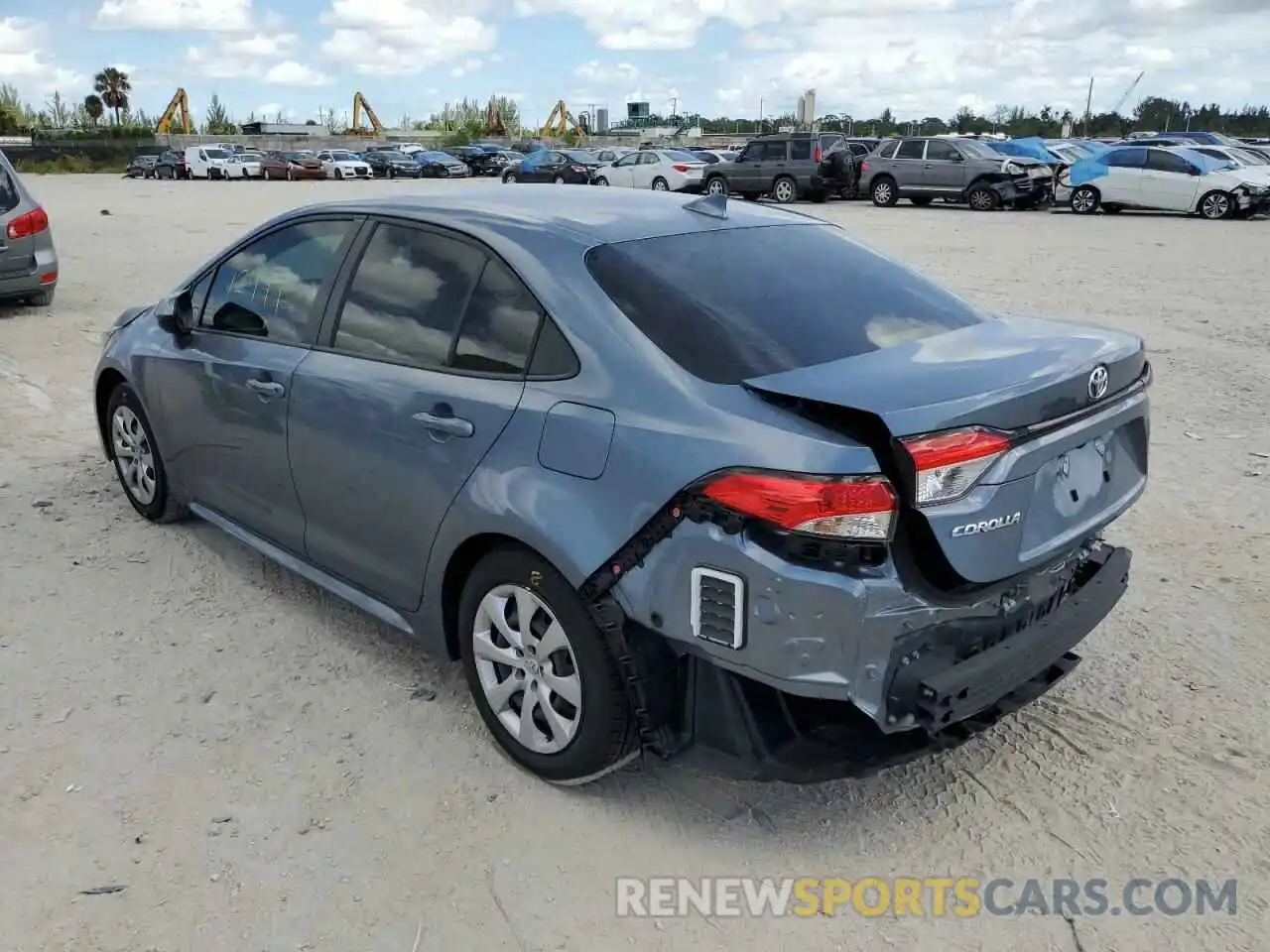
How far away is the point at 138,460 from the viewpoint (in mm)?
5223

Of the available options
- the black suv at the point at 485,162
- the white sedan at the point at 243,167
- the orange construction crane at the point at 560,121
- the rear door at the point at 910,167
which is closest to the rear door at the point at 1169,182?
the rear door at the point at 910,167

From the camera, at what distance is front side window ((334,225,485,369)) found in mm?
3410

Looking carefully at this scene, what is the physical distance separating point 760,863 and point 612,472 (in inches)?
45.3

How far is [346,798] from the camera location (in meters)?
3.19

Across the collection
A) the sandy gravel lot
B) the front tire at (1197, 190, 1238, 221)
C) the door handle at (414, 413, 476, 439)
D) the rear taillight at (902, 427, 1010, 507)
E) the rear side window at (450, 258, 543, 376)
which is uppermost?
the rear side window at (450, 258, 543, 376)

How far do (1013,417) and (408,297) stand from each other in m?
1.98

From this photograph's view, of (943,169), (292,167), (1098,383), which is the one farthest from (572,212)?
(292,167)

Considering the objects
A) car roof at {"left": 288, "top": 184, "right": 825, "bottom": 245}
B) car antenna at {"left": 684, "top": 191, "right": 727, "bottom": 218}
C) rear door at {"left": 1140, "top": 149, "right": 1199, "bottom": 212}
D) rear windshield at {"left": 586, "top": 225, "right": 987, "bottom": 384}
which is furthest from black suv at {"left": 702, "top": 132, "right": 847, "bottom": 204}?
rear windshield at {"left": 586, "top": 225, "right": 987, "bottom": 384}

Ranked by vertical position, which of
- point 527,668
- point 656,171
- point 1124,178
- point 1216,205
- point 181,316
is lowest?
point 527,668

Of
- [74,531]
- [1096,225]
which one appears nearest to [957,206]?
[1096,225]

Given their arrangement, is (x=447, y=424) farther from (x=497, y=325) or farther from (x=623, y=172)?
(x=623, y=172)

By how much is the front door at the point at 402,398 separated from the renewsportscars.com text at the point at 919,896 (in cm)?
127

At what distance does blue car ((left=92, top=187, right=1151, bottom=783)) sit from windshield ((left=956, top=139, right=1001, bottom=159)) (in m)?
23.6

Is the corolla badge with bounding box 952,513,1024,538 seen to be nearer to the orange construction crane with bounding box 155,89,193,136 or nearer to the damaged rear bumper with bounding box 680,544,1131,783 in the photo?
the damaged rear bumper with bounding box 680,544,1131,783
